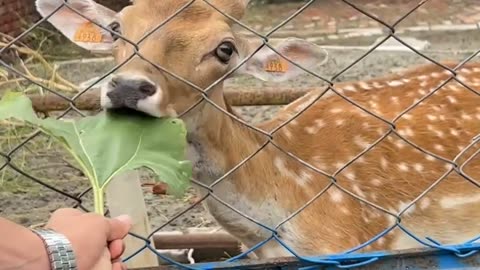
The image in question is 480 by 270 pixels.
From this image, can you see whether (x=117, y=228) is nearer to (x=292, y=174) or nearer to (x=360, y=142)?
(x=292, y=174)

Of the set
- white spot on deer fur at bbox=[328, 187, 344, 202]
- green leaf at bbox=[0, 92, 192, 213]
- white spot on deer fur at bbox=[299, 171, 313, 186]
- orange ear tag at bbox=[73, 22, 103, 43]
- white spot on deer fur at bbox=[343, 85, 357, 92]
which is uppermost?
white spot on deer fur at bbox=[343, 85, 357, 92]

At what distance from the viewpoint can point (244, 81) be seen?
7949 mm

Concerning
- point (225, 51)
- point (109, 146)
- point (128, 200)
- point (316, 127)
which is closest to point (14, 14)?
point (316, 127)

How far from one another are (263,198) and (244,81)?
4.77 m

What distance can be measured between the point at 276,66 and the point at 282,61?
28 millimetres

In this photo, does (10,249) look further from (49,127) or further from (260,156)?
(260,156)

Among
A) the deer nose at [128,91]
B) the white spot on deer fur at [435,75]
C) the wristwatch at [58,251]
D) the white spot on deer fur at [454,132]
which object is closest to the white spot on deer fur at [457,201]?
the white spot on deer fur at [454,132]

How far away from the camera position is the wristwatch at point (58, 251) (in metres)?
1.53

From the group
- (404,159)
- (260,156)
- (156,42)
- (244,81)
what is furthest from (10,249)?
(244,81)

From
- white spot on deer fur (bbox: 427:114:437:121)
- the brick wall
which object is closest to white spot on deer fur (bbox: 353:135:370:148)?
white spot on deer fur (bbox: 427:114:437:121)

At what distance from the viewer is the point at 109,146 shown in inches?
72.6

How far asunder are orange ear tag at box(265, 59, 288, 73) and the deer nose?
64cm

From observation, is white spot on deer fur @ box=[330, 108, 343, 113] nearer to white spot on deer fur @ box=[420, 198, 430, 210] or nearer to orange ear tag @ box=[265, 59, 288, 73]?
white spot on deer fur @ box=[420, 198, 430, 210]

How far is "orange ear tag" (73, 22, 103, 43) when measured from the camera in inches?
114
